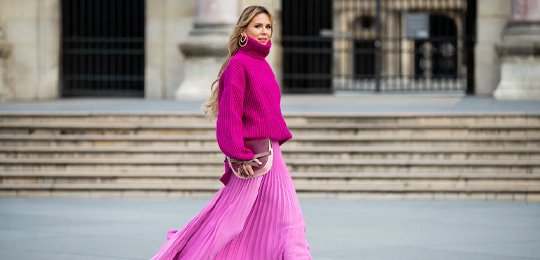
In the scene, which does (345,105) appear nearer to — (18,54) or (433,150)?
(433,150)

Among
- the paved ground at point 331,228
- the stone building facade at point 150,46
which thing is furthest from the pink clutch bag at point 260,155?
the stone building facade at point 150,46

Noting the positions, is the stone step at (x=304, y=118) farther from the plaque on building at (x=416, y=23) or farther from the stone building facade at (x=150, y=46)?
the plaque on building at (x=416, y=23)

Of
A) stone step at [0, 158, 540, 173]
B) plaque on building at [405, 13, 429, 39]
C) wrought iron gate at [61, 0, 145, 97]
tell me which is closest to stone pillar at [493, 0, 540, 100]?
plaque on building at [405, 13, 429, 39]

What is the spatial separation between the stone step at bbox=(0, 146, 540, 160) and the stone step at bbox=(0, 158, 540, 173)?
132 mm

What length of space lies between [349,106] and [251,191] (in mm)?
9152

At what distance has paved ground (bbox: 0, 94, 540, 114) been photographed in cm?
1257

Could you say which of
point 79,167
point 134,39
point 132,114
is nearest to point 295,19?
point 134,39

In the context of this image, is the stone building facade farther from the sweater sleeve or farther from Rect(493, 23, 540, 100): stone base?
the sweater sleeve

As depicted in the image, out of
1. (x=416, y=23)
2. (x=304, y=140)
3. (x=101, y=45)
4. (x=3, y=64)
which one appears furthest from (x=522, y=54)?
(x=3, y=64)

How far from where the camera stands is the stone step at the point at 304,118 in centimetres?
1095

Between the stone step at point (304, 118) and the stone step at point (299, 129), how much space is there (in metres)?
0.16

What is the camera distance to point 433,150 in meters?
10.2

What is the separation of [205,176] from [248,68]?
5234mm

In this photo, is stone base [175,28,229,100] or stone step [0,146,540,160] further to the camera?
stone base [175,28,229,100]
